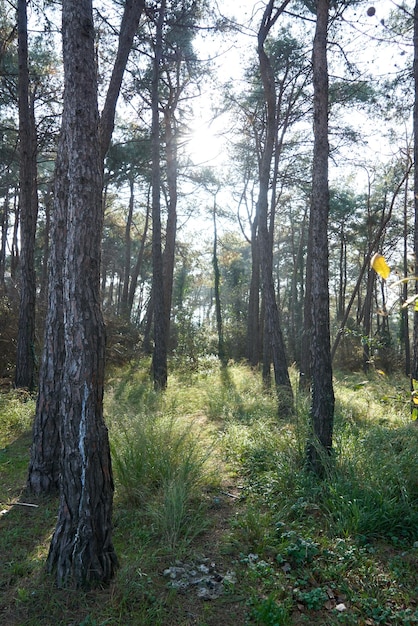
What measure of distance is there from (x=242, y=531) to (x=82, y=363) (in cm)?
204

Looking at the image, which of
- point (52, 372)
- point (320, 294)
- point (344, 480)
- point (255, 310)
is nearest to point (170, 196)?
point (255, 310)

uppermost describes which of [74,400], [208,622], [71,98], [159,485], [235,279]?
[235,279]

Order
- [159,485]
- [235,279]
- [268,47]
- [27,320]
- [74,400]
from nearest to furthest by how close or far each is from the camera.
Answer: [74,400]
[159,485]
[27,320]
[268,47]
[235,279]

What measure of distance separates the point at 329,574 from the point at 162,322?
8008mm

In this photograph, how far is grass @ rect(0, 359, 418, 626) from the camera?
2.89 meters

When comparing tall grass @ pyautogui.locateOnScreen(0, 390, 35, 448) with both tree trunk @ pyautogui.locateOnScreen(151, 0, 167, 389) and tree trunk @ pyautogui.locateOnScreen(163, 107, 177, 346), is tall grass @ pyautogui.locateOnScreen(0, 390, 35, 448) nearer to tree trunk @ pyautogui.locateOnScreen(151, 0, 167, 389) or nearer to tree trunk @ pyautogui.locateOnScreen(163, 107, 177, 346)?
tree trunk @ pyautogui.locateOnScreen(151, 0, 167, 389)

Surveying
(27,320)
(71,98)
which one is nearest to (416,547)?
(71,98)

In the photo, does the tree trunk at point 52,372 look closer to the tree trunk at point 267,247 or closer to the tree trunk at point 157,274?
the tree trunk at point 267,247

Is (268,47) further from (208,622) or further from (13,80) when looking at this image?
(208,622)

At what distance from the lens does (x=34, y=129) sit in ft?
34.1

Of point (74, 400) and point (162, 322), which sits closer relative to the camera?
point (74, 400)

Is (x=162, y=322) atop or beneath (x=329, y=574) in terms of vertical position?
atop

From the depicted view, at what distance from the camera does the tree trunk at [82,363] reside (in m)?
3.00

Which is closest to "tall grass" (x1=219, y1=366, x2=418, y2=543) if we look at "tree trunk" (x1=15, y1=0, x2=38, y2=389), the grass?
the grass
